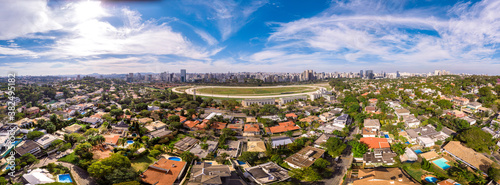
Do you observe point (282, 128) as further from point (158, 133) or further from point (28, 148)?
point (28, 148)

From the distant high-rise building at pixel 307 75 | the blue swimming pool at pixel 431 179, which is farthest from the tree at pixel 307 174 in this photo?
the distant high-rise building at pixel 307 75

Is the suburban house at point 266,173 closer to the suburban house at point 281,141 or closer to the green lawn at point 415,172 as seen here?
the suburban house at point 281,141

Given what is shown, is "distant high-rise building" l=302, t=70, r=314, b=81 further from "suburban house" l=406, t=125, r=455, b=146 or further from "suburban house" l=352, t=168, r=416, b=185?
"suburban house" l=352, t=168, r=416, b=185

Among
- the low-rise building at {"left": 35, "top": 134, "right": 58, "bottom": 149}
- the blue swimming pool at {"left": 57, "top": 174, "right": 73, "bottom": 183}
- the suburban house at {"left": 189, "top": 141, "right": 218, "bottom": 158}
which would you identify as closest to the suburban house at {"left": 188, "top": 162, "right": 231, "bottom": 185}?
the suburban house at {"left": 189, "top": 141, "right": 218, "bottom": 158}

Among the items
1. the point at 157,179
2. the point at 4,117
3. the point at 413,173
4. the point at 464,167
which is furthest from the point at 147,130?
the point at 464,167

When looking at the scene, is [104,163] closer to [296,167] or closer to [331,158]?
[296,167]

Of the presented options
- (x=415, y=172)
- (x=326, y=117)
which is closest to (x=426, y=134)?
(x=415, y=172)
